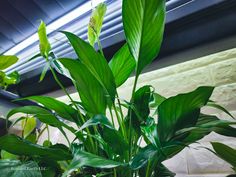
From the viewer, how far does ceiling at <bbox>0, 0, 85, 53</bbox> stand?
1199 mm

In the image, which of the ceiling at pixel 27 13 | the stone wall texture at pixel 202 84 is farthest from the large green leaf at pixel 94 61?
the ceiling at pixel 27 13

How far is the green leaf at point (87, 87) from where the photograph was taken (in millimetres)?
478

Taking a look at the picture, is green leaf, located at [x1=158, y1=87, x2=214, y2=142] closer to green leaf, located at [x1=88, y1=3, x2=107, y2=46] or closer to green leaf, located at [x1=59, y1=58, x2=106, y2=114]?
green leaf, located at [x1=59, y1=58, x2=106, y2=114]

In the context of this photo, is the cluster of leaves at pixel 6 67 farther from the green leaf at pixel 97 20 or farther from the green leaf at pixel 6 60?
the green leaf at pixel 97 20

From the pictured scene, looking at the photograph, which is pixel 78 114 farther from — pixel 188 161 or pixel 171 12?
pixel 171 12

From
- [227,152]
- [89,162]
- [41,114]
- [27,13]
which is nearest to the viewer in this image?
[89,162]

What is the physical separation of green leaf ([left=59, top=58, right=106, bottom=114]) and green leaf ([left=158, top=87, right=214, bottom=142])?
0.54 ft

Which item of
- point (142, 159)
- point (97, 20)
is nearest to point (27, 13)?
point (97, 20)

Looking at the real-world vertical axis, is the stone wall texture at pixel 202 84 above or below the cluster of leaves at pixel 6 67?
below

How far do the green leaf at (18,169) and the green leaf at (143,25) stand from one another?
337 mm

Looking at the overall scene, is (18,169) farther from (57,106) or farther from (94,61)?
(94,61)

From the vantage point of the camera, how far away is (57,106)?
0.56 metres

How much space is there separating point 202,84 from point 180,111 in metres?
0.45

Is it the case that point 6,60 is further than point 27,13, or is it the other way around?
point 27,13
